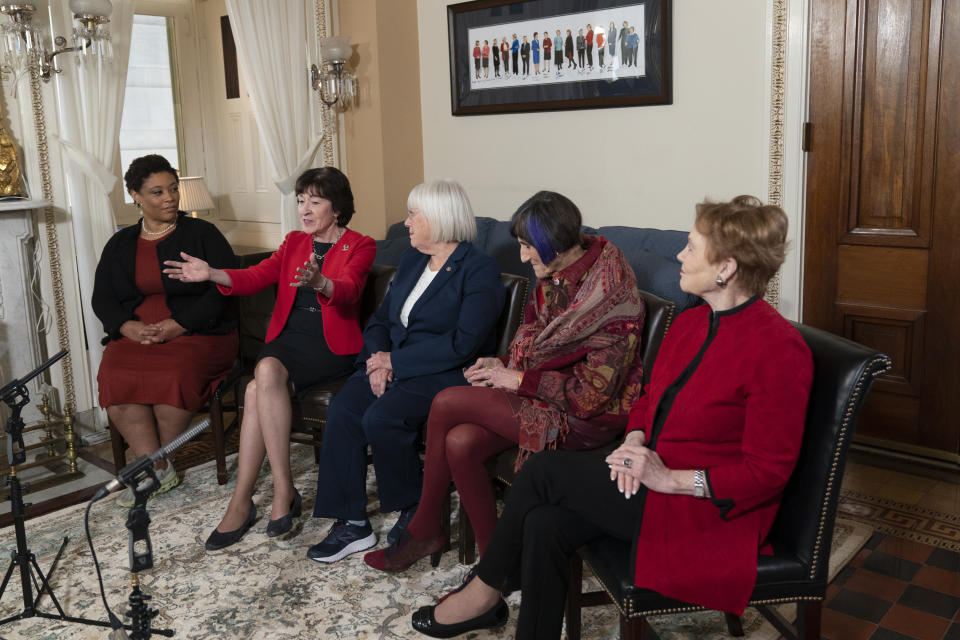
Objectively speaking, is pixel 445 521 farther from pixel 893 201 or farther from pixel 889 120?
pixel 889 120

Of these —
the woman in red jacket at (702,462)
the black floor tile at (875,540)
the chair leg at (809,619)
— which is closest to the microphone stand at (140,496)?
the woman in red jacket at (702,462)

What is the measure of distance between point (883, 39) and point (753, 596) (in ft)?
7.86

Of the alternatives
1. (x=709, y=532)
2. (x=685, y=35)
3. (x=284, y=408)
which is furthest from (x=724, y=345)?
(x=685, y=35)

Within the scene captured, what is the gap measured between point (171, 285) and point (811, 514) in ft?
8.78

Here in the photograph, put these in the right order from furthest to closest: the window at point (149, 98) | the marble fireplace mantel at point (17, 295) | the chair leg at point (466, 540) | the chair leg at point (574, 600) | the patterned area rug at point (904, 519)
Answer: the window at point (149, 98) < the marble fireplace mantel at point (17, 295) < the patterned area rug at point (904, 519) < the chair leg at point (466, 540) < the chair leg at point (574, 600)

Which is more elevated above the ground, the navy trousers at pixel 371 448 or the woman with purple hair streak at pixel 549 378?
the woman with purple hair streak at pixel 549 378

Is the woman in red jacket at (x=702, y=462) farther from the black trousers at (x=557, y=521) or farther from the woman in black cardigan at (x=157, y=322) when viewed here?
the woman in black cardigan at (x=157, y=322)

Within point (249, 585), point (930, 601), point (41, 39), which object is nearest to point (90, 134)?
point (41, 39)

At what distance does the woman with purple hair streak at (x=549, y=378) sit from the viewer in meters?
2.34

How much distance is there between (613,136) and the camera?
3982 millimetres

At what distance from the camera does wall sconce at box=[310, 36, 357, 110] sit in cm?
447

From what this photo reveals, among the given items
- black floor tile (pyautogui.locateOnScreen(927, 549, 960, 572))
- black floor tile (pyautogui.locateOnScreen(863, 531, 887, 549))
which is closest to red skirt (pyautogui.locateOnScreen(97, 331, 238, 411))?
black floor tile (pyautogui.locateOnScreen(863, 531, 887, 549))

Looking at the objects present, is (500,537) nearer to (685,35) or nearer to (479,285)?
(479,285)

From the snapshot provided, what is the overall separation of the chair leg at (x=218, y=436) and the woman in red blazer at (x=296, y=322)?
1.10 ft
